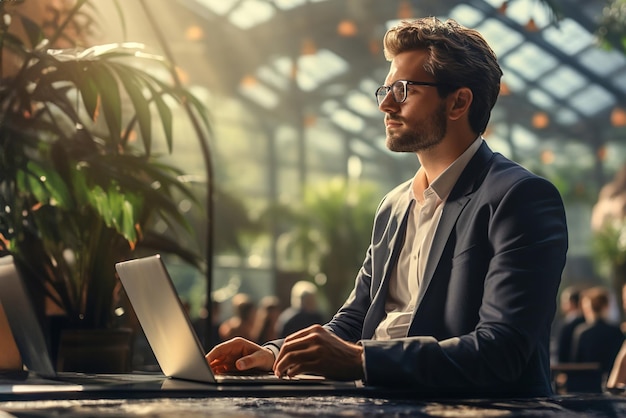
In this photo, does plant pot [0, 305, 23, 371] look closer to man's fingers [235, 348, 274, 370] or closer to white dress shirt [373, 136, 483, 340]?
man's fingers [235, 348, 274, 370]

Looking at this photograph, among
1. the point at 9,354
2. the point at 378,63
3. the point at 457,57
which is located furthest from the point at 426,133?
the point at 378,63

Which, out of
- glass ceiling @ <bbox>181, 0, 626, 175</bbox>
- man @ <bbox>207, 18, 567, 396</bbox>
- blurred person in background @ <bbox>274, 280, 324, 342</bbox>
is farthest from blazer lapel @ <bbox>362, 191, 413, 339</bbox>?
glass ceiling @ <bbox>181, 0, 626, 175</bbox>

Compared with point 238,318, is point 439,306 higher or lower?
higher

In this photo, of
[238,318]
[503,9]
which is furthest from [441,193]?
[238,318]

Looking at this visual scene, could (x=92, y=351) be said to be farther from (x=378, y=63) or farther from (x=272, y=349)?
(x=378, y=63)

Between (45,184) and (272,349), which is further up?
(45,184)

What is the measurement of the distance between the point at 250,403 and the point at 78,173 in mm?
1681

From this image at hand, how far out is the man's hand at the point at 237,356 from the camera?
166 centimetres

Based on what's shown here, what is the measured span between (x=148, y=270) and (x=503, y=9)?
527cm

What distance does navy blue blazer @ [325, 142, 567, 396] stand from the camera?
1.35 m

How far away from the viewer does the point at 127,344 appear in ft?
9.02

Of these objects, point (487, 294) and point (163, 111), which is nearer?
point (487, 294)

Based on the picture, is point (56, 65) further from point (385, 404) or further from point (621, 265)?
point (621, 265)

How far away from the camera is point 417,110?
5.90 feet
